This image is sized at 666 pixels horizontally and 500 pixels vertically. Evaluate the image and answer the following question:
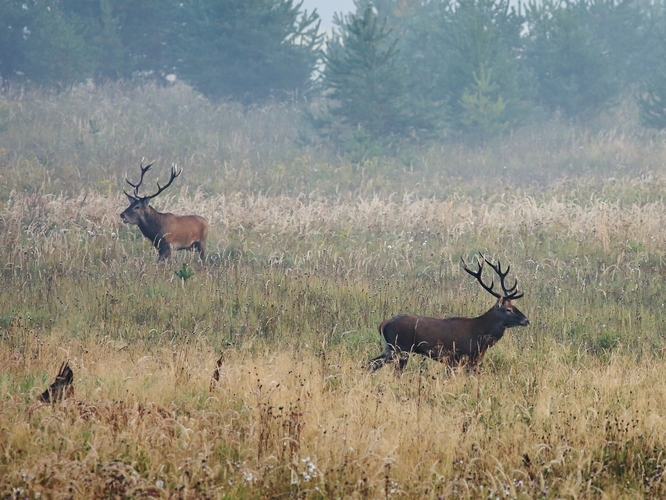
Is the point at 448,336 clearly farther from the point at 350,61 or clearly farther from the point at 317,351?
the point at 350,61

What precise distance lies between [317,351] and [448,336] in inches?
54.3

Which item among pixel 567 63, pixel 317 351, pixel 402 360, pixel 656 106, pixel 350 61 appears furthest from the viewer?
pixel 567 63

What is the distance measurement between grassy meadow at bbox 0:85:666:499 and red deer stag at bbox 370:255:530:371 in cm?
21

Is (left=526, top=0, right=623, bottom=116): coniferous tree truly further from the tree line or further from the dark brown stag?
the dark brown stag

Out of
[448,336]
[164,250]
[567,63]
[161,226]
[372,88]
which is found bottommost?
[448,336]

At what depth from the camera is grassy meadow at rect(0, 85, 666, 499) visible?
15.4 feet

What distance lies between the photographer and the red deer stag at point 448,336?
285 inches

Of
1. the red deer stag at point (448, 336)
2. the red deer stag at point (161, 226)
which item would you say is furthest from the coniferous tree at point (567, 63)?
the red deer stag at point (448, 336)

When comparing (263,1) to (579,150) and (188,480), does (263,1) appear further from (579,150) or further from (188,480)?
(188,480)

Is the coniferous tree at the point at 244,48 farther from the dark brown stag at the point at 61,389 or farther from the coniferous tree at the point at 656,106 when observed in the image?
the dark brown stag at the point at 61,389

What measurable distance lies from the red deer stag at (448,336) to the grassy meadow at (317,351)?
0.21 metres

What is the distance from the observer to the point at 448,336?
7.30 metres

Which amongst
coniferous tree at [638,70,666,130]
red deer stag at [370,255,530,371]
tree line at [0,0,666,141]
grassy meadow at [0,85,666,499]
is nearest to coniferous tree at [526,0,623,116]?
tree line at [0,0,666,141]

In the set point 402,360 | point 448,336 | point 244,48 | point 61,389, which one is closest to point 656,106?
point 244,48
